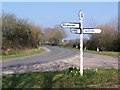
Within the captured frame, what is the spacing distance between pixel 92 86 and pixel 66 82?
1210 millimetres

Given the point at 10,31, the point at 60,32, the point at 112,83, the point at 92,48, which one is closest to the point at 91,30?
the point at 112,83

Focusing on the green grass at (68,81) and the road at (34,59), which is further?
the road at (34,59)

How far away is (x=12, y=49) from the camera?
135 ft

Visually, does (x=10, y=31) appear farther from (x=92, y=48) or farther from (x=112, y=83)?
(x=112, y=83)

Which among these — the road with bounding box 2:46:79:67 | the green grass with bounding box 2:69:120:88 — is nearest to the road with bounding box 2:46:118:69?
the road with bounding box 2:46:79:67

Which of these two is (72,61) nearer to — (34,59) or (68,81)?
(34,59)

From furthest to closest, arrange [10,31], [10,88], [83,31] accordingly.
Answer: [10,31]
[83,31]
[10,88]

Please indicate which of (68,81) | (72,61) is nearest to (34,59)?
(72,61)

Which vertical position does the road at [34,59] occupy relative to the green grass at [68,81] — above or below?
below

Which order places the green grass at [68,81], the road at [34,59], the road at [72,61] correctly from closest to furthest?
the green grass at [68,81] → the road at [72,61] → the road at [34,59]

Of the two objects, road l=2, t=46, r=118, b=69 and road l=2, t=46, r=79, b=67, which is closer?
road l=2, t=46, r=118, b=69

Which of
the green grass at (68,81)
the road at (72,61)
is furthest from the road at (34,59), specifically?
the green grass at (68,81)

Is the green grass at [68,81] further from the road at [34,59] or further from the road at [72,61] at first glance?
the road at [34,59]

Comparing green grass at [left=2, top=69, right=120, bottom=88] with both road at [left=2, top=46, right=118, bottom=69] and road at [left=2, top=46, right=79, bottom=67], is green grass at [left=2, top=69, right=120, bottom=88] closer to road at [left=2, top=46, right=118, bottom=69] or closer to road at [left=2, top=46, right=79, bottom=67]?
road at [left=2, top=46, right=118, bottom=69]
